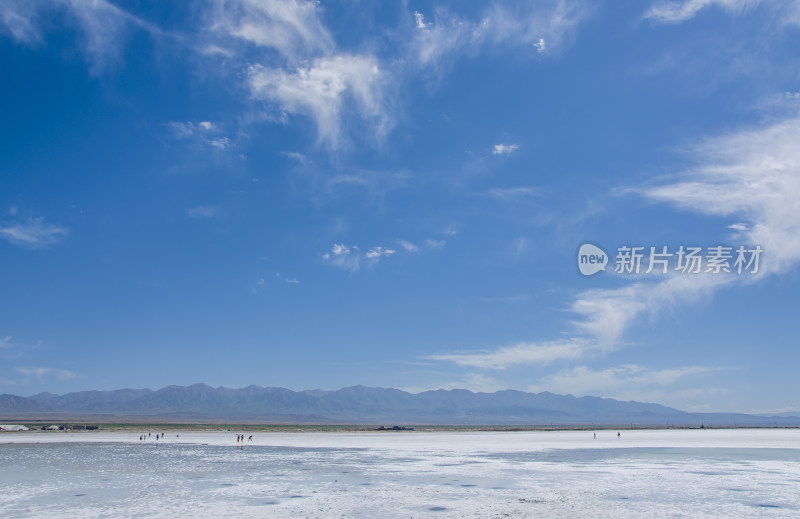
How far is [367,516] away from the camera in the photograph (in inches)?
779

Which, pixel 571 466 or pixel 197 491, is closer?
pixel 197 491

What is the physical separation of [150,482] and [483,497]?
16395 mm

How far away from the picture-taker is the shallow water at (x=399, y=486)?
2088 cm

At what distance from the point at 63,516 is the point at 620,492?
21.9 meters

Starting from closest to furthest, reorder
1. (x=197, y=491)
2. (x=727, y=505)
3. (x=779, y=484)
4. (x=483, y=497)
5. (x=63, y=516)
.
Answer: (x=63, y=516) < (x=727, y=505) < (x=483, y=497) < (x=197, y=491) < (x=779, y=484)

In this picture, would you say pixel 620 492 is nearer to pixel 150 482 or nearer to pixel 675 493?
pixel 675 493

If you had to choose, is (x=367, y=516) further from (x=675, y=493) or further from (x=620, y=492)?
(x=675, y=493)

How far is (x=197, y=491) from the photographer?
25.2 meters

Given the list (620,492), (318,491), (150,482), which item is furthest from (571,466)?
(150,482)

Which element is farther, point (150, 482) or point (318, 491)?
point (150, 482)

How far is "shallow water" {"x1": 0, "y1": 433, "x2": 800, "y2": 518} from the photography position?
20875 mm

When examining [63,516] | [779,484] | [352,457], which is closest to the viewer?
[63,516]

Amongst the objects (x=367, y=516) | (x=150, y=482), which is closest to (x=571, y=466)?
(x=367, y=516)

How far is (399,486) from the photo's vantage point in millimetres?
26766
